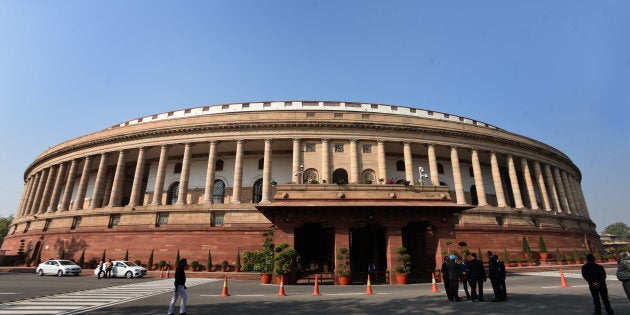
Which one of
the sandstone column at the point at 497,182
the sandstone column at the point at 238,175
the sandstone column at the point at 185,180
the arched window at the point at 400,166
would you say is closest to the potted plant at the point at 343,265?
the sandstone column at the point at 238,175

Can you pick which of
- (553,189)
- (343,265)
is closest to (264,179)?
(343,265)

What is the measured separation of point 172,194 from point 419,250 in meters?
30.8

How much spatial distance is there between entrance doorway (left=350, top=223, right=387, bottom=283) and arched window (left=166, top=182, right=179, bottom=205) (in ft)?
84.9

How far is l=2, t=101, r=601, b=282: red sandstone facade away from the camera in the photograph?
32.9m

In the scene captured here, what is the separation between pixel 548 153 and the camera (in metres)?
45.8

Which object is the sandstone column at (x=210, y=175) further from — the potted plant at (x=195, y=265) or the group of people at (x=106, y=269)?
the group of people at (x=106, y=269)

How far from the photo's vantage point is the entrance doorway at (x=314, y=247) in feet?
75.9

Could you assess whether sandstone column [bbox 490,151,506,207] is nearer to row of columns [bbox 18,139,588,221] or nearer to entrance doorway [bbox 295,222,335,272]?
row of columns [bbox 18,139,588,221]

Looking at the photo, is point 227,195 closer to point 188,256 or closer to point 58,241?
point 188,256

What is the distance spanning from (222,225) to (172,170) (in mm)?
14232

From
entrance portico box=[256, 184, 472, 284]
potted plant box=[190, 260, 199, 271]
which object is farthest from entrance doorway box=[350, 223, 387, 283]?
potted plant box=[190, 260, 199, 271]

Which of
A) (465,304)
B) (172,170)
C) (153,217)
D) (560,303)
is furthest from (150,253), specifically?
(560,303)

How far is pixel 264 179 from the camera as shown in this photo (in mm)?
35156

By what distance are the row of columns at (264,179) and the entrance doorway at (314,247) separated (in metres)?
11.2
